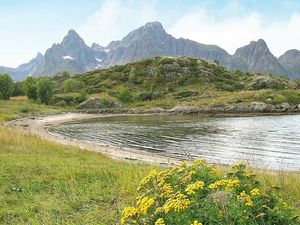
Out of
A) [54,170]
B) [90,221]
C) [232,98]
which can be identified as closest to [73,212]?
[90,221]

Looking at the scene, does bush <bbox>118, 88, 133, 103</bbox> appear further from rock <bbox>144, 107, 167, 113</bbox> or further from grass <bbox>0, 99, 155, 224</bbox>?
grass <bbox>0, 99, 155, 224</bbox>

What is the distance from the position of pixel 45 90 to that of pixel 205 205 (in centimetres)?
11027

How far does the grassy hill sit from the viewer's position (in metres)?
105

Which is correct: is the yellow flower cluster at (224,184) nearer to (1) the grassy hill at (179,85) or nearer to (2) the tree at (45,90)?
(1) the grassy hill at (179,85)

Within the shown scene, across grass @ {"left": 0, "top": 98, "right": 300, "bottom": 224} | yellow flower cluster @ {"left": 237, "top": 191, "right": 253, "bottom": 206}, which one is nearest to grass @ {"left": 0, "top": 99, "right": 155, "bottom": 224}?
grass @ {"left": 0, "top": 98, "right": 300, "bottom": 224}

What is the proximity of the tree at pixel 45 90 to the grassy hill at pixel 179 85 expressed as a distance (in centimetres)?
721

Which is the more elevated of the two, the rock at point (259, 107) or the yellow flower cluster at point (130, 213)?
the rock at point (259, 107)

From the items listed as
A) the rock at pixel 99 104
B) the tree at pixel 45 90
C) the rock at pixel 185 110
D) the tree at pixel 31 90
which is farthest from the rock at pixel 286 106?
the tree at pixel 31 90

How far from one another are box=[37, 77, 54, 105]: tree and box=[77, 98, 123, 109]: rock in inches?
407

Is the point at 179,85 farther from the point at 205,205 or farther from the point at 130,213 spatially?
the point at 130,213

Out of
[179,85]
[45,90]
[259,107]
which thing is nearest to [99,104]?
[45,90]

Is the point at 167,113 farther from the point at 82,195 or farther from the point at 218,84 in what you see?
the point at 82,195

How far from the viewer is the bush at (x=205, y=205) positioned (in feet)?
17.0

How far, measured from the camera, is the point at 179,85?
141m
